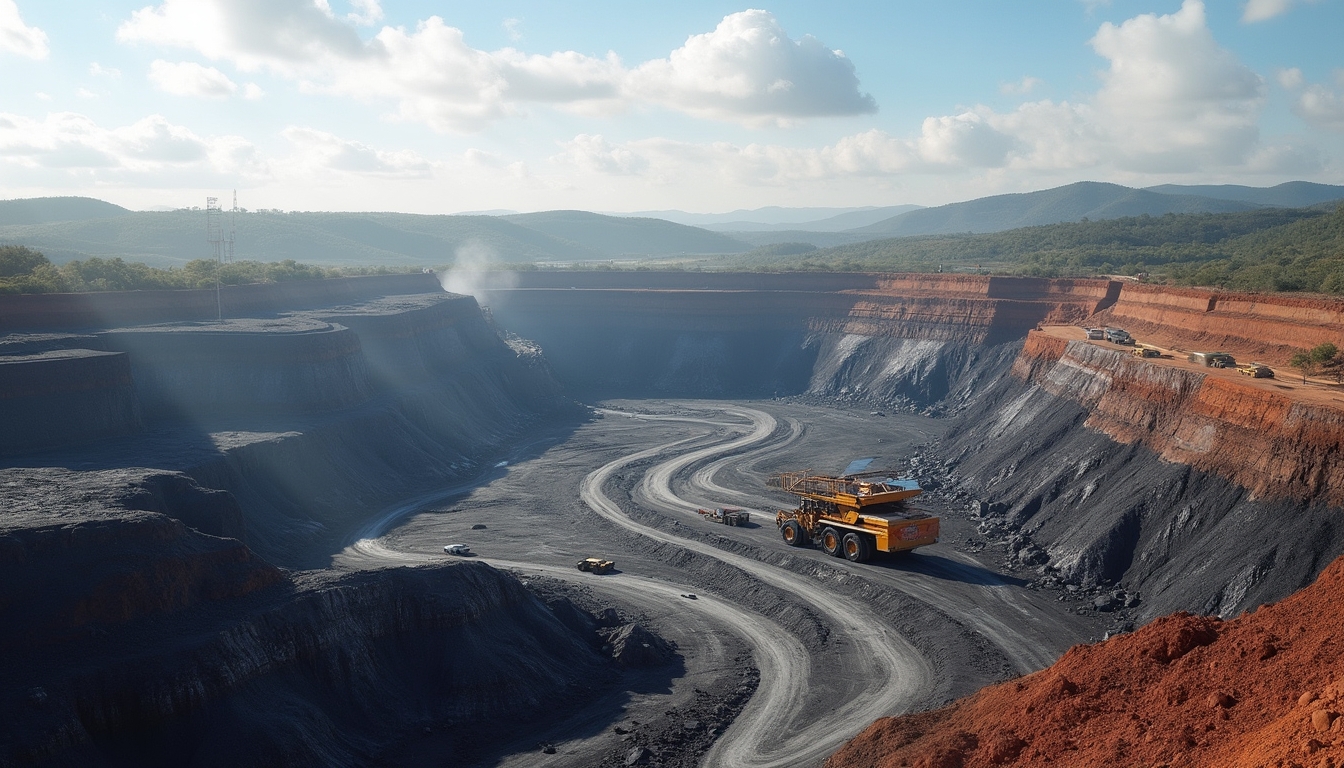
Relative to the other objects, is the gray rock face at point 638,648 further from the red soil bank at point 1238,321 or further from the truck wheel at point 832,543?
the red soil bank at point 1238,321

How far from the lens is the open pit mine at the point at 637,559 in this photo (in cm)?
1698

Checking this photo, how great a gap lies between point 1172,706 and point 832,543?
23349 mm

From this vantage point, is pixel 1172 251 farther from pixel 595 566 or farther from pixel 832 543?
pixel 595 566

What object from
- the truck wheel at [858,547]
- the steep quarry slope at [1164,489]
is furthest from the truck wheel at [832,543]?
the steep quarry slope at [1164,489]

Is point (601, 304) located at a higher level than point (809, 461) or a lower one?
higher

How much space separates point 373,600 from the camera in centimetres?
2464

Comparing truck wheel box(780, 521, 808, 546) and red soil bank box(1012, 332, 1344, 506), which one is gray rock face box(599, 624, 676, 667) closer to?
truck wheel box(780, 521, 808, 546)

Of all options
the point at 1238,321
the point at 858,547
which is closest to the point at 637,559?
the point at 858,547

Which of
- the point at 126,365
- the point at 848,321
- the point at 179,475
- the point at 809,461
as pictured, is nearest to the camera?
the point at 179,475

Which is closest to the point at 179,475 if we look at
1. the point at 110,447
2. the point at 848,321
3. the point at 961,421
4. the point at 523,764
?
the point at 110,447

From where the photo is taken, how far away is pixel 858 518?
35562mm

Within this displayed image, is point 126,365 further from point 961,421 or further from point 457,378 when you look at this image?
point 961,421

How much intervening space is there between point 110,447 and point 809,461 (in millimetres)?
36289

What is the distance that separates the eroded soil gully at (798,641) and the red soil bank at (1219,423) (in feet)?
27.7
